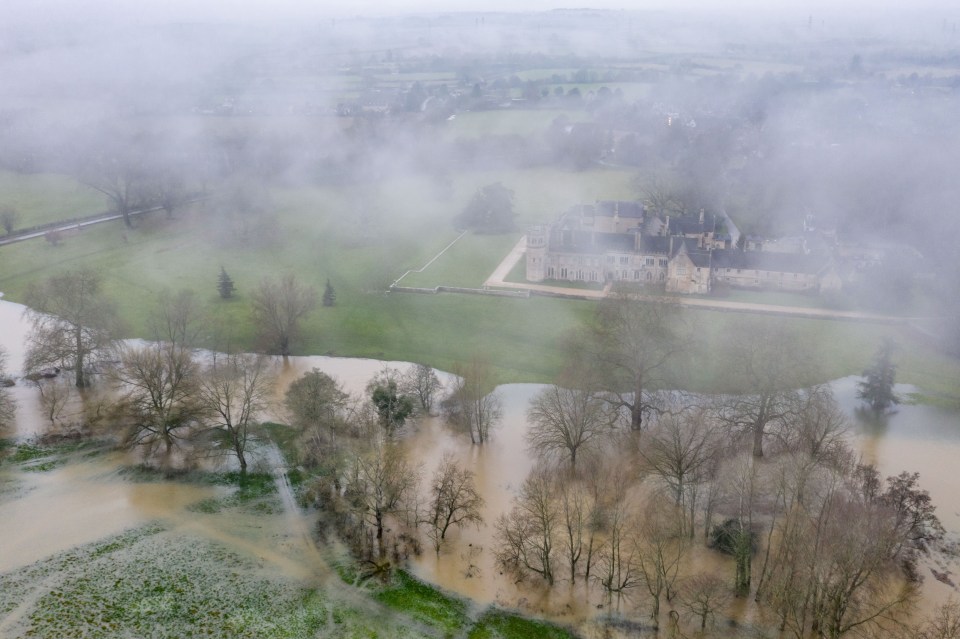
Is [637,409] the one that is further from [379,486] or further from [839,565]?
[379,486]

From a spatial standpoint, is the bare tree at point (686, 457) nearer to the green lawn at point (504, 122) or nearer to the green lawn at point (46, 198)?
the green lawn at point (46, 198)

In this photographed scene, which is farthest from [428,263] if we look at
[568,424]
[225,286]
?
[568,424]

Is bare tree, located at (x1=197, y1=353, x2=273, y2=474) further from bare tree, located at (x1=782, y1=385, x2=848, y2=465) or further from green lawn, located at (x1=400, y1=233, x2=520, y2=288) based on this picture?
bare tree, located at (x1=782, y1=385, x2=848, y2=465)

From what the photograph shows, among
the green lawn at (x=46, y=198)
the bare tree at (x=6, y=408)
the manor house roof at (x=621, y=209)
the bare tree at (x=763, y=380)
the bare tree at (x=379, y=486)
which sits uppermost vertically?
the green lawn at (x=46, y=198)

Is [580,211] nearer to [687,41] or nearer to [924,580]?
[924,580]

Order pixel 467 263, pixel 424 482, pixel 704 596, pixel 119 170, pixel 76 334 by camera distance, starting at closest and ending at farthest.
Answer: pixel 704 596, pixel 424 482, pixel 76 334, pixel 467 263, pixel 119 170

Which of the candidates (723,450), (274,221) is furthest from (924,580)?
(274,221)

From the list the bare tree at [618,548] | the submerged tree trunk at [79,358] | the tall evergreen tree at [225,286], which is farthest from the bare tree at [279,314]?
the bare tree at [618,548]
